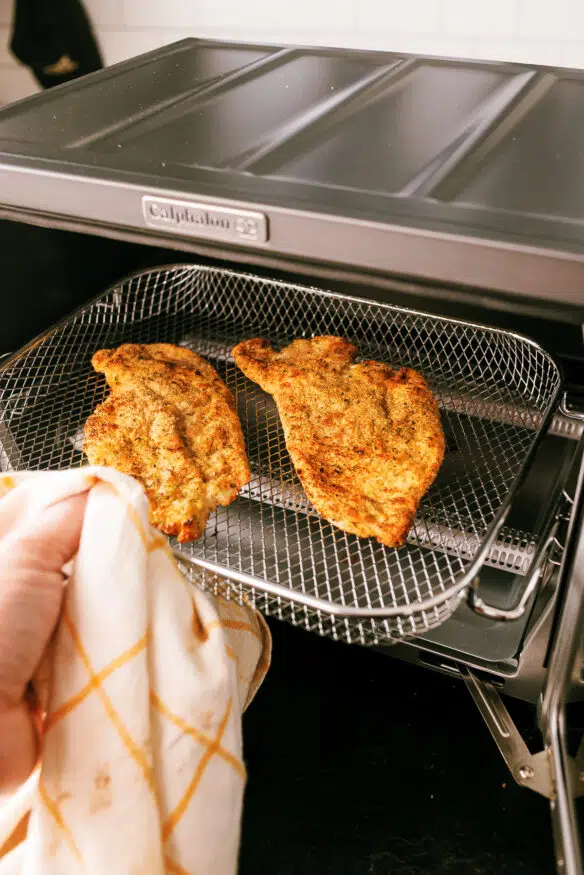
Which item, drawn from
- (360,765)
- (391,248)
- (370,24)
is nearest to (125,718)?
(360,765)

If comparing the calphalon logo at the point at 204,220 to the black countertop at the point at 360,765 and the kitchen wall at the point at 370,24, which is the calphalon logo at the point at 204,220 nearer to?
the black countertop at the point at 360,765

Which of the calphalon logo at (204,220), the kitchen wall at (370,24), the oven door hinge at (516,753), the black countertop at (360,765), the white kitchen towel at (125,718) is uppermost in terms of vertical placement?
the kitchen wall at (370,24)

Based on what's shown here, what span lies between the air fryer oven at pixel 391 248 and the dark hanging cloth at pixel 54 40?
0.31 meters

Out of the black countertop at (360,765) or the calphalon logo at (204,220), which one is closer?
the calphalon logo at (204,220)

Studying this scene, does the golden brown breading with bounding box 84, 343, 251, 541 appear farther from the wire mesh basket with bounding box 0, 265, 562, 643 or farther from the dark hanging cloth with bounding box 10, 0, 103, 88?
the dark hanging cloth with bounding box 10, 0, 103, 88

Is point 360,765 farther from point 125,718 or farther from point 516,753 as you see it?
point 125,718

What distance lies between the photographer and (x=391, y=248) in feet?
1.96

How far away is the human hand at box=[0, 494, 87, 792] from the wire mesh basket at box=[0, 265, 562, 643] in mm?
155

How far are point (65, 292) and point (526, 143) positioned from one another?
0.72 meters

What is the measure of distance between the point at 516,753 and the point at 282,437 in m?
0.53

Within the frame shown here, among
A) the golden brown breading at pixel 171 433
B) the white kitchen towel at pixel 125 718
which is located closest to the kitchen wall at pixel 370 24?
the golden brown breading at pixel 171 433

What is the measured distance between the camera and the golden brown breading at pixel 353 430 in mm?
858

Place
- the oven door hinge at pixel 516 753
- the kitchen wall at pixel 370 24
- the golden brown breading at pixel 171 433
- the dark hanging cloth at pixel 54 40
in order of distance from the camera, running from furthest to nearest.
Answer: the dark hanging cloth at pixel 54 40
the kitchen wall at pixel 370 24
the golden brown breading at pixel 171 433
the oven door hinge at pixel 516 753

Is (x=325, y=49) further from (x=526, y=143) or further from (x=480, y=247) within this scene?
(x=480, y=247)
